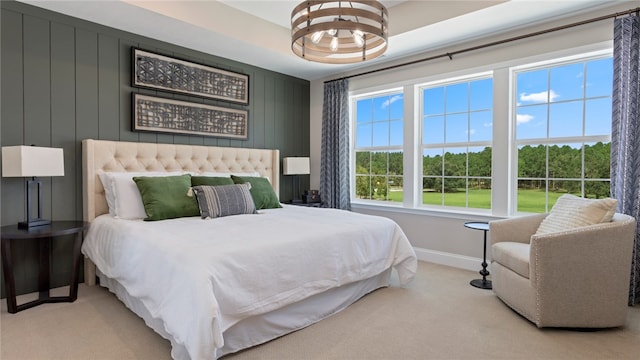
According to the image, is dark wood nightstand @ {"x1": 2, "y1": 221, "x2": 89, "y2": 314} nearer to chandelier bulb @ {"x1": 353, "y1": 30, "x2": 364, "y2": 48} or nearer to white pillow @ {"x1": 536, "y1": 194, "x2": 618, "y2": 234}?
chandelier bulb @ {"x1": 353, "y1": 30, "x2": 364, "y2": 48}

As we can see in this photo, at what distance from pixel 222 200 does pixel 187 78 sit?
1.63 meters

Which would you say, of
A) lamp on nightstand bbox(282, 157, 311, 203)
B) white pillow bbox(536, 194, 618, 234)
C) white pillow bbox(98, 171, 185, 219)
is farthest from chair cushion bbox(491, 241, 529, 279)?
white pillow bbox(98, 171, 185, 219)

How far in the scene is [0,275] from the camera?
2.87 meters

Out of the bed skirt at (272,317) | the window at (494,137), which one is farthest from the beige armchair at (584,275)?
the bed skirt at (272,317)

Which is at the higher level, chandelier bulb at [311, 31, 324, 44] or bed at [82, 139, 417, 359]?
chandelier bulb at [311, 31, 324, 44]

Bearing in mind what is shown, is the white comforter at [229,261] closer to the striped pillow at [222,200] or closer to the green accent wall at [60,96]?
the striped pillow at [222,200]

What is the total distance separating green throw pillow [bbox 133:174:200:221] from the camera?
296 cm

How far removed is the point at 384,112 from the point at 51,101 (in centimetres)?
372

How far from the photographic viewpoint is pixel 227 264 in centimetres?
191


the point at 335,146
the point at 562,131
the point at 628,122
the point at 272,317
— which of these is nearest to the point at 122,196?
the point at 272,317

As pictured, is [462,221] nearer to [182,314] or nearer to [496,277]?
[496,277]

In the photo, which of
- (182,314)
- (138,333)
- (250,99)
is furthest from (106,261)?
(250,99)

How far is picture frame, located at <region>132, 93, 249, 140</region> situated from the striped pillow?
1004mm

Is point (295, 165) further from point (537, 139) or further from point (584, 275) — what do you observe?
point (584, 275)
